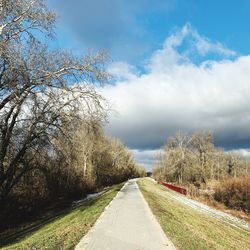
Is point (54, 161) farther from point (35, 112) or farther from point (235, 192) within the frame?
point (235, 192)

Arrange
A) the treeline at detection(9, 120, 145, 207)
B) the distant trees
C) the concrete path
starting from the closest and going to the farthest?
the concrete path, the treeline at detection(9, 120, 145, 207), the distant trees

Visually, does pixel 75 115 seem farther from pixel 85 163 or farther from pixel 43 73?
pixel 85 163

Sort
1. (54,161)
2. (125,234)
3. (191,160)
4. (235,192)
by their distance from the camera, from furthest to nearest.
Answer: (191,160) < (235,192) < (54,161) < (125,234)

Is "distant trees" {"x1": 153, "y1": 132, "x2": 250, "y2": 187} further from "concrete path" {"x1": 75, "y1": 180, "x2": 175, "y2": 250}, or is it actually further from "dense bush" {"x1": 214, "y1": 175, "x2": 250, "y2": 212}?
"concrete path" {"x1": 75, "y1": 180, "x2": 175, "y2": 250}

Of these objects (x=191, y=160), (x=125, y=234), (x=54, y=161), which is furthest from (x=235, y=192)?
(x=191, y=160)

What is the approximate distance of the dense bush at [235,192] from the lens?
1277 inches

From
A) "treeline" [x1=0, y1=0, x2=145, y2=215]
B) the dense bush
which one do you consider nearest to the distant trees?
the dense bush

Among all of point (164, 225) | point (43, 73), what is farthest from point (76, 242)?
point (43, 73)

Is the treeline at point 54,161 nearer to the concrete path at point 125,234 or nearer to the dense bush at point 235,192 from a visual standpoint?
the concrete path at point 125,234

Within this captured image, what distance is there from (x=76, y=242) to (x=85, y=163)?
39306 mm

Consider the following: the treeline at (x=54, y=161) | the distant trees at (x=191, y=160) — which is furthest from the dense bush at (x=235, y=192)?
the distant trees at (x=191, y=160)

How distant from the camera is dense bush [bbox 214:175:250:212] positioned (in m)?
32.4

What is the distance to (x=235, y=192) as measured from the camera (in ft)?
113

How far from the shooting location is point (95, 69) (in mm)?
16047
